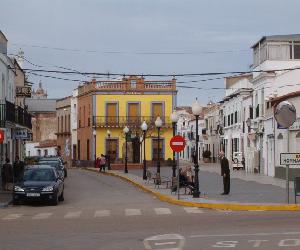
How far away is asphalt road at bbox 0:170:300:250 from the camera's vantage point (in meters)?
15.4

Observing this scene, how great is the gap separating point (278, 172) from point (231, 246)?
31951 mm

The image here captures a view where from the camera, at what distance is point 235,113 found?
7269 cm

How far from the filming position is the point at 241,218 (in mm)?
21094

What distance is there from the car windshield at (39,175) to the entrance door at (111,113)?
165 feet

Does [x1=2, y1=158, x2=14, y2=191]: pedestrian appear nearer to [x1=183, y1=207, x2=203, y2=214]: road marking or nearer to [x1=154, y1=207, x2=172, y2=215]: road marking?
[x1=154, y1=207, x2=172, y2=215]: road marking

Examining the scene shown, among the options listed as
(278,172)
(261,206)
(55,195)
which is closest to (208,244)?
(261,206)

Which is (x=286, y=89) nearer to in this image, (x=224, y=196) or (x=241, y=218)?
(x=224, y=196)

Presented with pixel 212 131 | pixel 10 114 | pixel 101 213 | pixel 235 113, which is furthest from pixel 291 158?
pixel 212 131

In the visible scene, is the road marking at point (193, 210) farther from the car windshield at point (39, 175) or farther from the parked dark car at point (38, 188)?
the car windshield at point (39, 175)

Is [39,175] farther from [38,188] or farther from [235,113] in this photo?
[235,113]

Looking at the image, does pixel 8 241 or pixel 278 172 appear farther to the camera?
pixel 278 172

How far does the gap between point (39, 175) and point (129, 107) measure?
51.5 m

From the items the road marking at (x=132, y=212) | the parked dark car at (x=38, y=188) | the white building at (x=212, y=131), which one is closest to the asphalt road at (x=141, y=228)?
the road marking at (x=132, y=212)

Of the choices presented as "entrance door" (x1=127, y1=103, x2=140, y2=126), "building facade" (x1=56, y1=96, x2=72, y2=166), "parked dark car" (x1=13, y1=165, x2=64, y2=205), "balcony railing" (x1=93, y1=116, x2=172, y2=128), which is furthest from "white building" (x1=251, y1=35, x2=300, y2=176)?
"building facade" (x1=56, y1=96, x2=72, y2=166)
